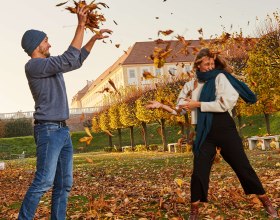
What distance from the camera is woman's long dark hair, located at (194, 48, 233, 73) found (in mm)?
5402

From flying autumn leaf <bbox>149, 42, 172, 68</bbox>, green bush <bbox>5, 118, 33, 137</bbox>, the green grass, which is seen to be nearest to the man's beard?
flying autumn leaf <bbox>149, 42, 172, 68</bbox>

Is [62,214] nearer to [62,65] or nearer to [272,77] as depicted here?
[62,65]

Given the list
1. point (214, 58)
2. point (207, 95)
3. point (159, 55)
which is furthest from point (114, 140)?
point (207, 95)

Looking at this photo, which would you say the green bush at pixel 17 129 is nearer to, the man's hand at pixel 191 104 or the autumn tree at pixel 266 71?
the autumn tree at pixel 266 71

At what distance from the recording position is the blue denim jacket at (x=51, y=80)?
4.52m

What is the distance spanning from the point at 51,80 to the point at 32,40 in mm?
440

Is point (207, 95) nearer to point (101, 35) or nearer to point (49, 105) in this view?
point (101, 35)

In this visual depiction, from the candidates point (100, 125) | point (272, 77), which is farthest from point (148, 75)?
point (100, 125)

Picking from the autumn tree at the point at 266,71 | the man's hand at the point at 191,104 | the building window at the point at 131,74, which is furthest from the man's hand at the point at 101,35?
the building window at the point at 131,74

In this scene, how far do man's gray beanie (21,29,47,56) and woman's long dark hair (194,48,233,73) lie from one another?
1.75m

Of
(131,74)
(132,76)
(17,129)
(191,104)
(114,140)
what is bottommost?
(114,140)

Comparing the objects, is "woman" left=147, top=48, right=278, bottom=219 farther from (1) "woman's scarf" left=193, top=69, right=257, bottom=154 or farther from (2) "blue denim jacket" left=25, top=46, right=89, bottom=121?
(2) "blue denim jacket" left=25, top=46, right=89, bottom=121

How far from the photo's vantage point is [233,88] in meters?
5.33

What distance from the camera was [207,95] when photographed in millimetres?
5328
